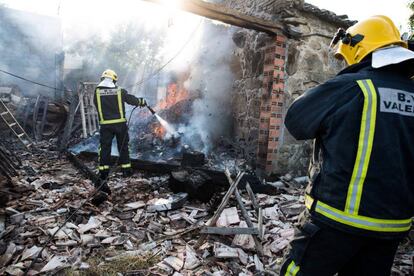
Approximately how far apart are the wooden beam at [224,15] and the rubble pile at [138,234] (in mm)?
3168

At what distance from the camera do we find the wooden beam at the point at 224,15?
4.68m

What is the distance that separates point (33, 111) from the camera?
12.6 metres

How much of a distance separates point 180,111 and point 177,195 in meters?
4.47

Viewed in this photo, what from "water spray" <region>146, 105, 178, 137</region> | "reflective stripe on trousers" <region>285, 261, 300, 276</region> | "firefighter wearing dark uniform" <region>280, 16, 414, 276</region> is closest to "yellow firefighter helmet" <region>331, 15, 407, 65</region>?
"firefighter wearing dark uniform" <region>280, 16, 414, 276</region>

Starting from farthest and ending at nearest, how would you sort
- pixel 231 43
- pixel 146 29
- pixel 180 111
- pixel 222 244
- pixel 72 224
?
pixel 146 29, pixel 180 111, pixel 231 43, pixel 72 224, pixel 222 244

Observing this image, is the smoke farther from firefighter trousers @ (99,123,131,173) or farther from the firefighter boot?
the firefighter boot

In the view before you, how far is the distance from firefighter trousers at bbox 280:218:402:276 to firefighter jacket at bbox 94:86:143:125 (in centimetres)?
512

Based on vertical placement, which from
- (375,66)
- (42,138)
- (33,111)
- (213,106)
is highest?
Result: (375,66)

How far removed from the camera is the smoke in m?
7.99

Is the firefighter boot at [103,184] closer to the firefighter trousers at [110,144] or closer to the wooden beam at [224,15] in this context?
the firefighter trousers at [110,144]

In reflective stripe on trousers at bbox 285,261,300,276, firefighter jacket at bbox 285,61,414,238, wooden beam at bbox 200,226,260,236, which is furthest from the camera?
wooden beam at bbox 200,226,260,236

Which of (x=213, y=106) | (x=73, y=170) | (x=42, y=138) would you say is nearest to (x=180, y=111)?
(x=213, y=106)

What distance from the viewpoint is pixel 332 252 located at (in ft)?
5.68

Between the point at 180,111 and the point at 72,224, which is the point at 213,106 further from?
the point at 72,224
